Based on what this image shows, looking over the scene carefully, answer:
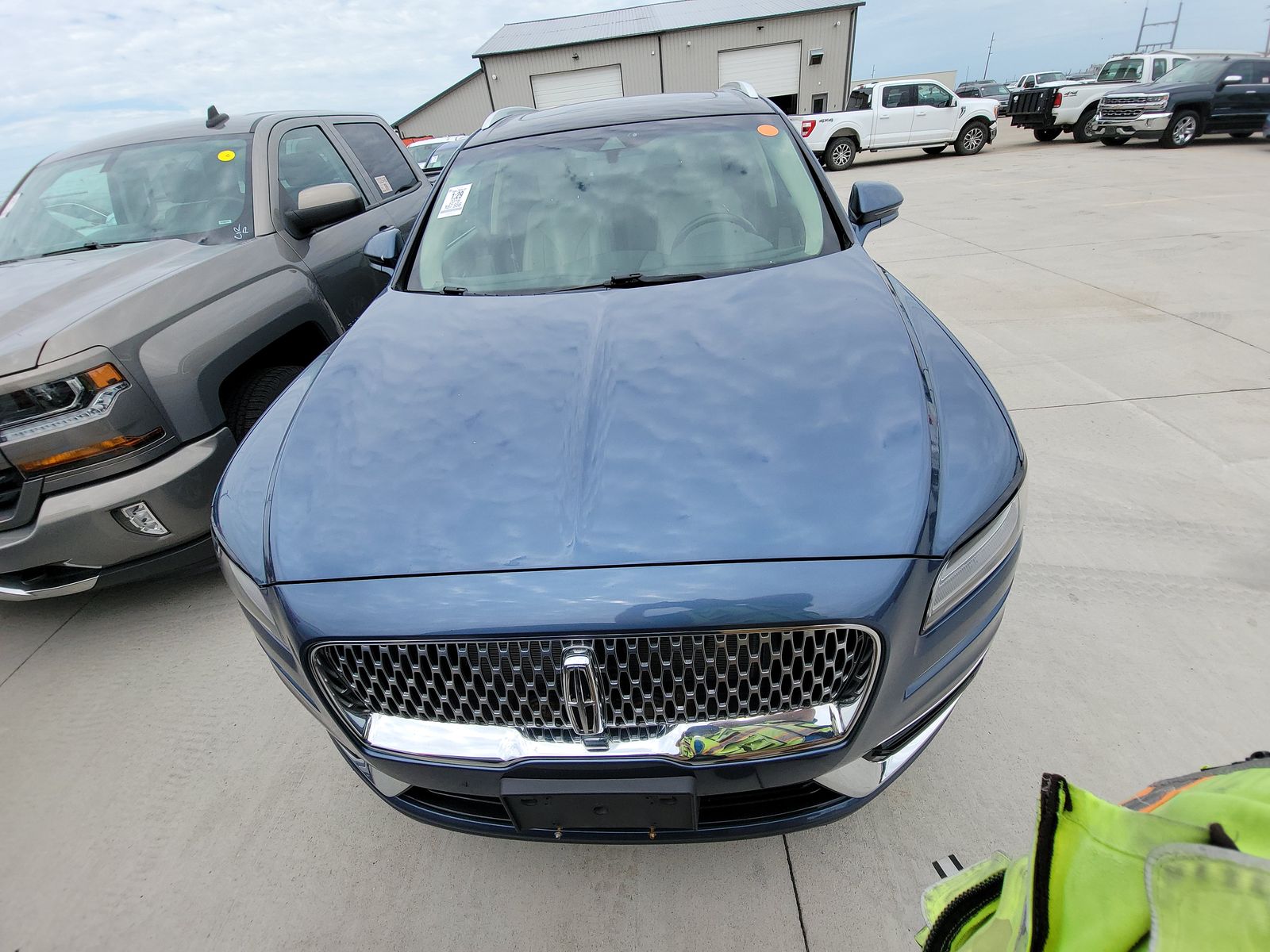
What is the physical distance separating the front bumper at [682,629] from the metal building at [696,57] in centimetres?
3170

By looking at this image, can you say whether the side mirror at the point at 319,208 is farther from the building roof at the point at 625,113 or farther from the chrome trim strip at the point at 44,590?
the chrome trim strip at the point at 44,590

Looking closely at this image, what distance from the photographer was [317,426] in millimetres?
1660

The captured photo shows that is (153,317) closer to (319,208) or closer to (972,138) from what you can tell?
(319,208)

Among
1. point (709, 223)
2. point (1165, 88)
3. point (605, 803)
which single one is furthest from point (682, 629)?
point (1165, 88)

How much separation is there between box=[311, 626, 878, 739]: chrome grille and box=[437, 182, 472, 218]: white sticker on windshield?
188 cm

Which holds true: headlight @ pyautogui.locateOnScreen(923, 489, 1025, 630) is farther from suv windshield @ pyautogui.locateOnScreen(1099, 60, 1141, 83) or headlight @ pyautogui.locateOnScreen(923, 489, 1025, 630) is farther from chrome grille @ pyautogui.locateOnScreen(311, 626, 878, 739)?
suv windshield @ pyautogui.locateOnScreen(1099, 60, 1141, 83)

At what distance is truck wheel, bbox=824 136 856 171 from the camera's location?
48.0ft

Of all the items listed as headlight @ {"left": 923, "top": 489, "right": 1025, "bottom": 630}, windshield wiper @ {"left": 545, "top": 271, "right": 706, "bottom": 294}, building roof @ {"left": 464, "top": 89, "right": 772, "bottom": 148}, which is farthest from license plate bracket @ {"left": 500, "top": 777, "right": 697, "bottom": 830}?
building roof @ {"left": 464, "top": 89, "right": 772, "bottom": 148}

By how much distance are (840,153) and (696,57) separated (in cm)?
1833

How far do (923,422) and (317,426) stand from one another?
1.43m

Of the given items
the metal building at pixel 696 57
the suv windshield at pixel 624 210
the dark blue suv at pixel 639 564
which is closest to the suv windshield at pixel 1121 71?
the metal building at pixel 696 57

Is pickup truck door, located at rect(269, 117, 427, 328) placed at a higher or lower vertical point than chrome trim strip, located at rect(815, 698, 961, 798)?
higher

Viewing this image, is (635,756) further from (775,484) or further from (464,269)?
(464,269)

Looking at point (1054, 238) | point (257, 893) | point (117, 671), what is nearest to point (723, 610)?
point (257, 893)
